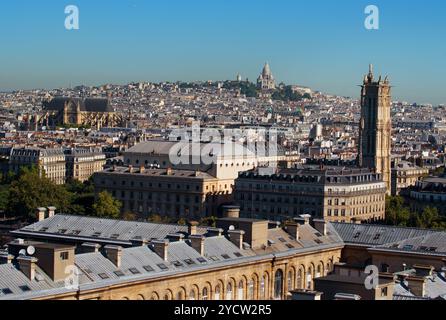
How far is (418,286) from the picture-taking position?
2517cm

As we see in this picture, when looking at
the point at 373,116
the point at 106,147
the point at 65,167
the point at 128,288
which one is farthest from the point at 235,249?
the point at 106,147

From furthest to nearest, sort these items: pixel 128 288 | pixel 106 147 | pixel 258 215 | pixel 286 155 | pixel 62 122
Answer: pixel 62 122 < pixel 106 147 < pixel 286 155 < pixel 258 215 < pixel 128 288

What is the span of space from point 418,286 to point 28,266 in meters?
8.45

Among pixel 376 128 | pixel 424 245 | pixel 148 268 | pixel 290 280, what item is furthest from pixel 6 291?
pixel 376 128

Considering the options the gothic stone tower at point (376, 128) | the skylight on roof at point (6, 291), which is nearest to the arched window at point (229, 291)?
the skylight on roof at point (6, 291)

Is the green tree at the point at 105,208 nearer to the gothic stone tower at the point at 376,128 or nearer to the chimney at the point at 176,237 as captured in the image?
the gothic stone tower at the point at 376,128

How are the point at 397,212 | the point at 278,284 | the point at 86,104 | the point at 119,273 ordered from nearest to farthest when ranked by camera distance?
the point at 119,273 → the point at 278,284 → the point at 397,212 → the point at 86,104

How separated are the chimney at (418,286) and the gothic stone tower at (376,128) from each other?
5480cm

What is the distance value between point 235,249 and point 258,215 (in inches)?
1417

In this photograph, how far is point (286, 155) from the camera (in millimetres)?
93438

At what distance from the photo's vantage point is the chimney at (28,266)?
23.6m

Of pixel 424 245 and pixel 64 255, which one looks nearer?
pixel 64 255

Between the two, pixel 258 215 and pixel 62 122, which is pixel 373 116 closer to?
pixel 258 215

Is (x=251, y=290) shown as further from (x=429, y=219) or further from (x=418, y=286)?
(x=429, y=219)
